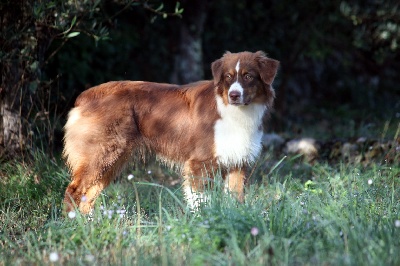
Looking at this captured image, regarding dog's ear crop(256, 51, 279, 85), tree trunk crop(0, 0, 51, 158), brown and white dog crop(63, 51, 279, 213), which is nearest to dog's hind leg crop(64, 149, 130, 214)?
brown and white dog crop(63, 51, 279, 213)

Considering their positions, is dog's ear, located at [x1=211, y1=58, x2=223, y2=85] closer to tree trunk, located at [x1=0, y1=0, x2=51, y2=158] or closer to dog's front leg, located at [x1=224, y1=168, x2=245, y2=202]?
dog's front leg, located at [x1=224, y1=168, x2=245, y2=202]

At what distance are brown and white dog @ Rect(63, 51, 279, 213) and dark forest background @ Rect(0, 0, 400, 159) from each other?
106 cm

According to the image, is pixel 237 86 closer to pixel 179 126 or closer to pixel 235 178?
pixel 179 126

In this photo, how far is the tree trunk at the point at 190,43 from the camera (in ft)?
33.5

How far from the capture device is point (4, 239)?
16.3 ft

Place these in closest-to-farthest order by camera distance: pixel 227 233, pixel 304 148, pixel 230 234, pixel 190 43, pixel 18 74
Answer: pixel 230 234 → pixel 227 233 → pixel 18 74 → pixel 304 148 → pixel 190 43

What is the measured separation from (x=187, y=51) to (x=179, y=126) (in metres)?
4.31

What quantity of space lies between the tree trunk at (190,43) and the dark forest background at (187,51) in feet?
0.05

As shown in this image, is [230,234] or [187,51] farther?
[187,51]

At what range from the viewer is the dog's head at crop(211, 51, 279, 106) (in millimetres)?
5828

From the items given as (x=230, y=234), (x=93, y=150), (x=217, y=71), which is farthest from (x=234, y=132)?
(x=230, y=234)

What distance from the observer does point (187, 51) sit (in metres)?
10.3

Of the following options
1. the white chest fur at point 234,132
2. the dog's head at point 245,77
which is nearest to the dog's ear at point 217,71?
the dog's head at point 245,77

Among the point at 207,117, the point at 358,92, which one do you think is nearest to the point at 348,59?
the point at 358,92
